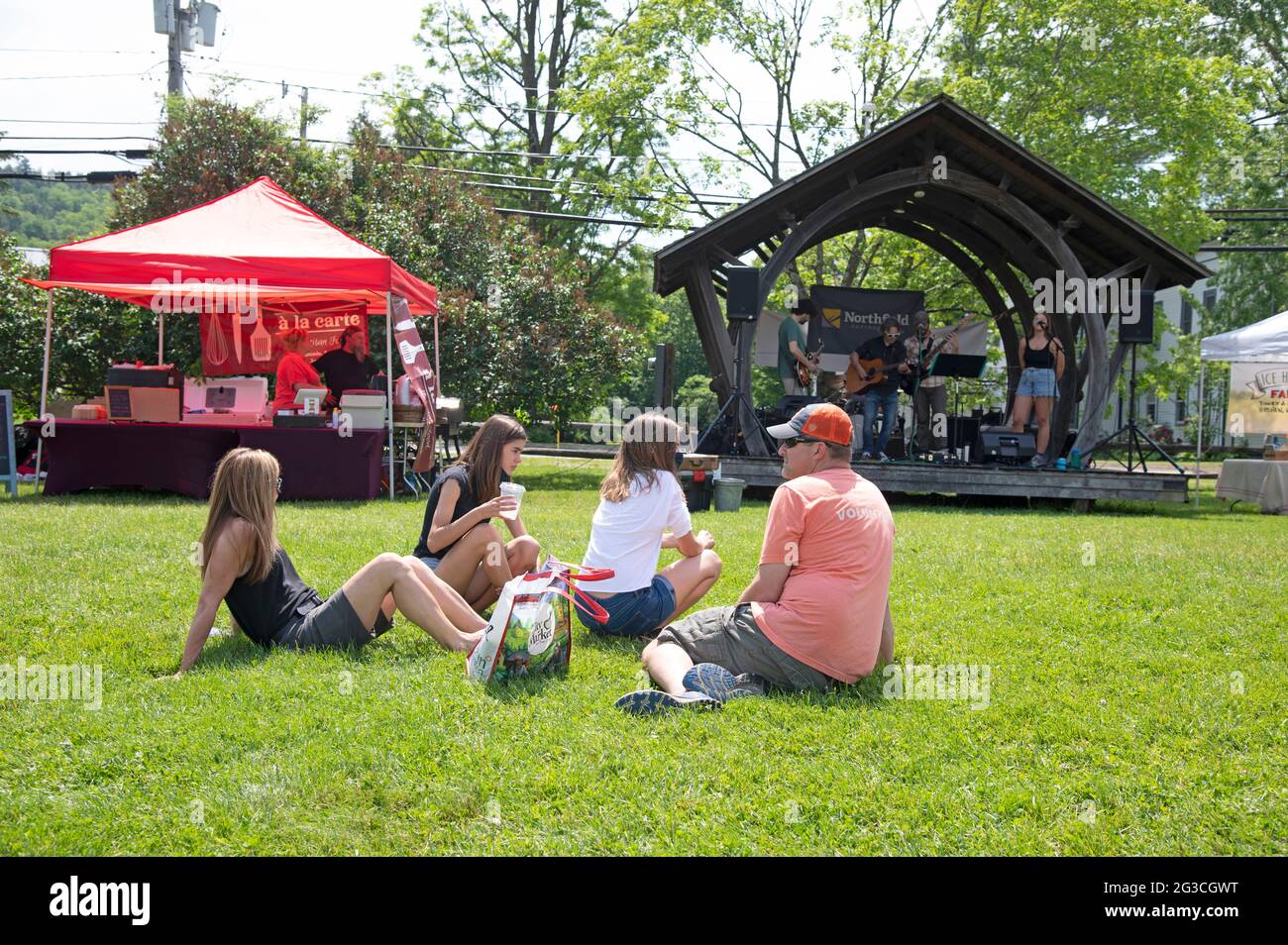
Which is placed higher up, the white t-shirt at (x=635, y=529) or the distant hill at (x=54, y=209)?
the distant hill at (x=54, y=209)

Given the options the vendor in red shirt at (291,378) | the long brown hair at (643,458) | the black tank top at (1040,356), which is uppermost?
the black tank top at (1040,356)

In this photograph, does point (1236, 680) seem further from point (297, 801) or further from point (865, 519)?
point (297, 801)

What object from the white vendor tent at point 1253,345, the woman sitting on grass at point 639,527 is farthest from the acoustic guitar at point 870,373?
the woman sitting on grass at point 639,527

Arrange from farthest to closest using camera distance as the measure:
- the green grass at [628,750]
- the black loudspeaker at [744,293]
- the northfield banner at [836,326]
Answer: the northfield banner at [836,326]
the black loudspeaker at [744,293]
the green grass at [628,750]

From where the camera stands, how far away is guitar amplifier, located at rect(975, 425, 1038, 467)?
14.9 m

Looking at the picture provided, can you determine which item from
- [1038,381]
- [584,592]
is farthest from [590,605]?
[1038,381]

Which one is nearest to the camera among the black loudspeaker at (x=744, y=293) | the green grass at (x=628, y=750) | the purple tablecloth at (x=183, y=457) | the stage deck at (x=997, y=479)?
the green grass at (x=628, y=750)

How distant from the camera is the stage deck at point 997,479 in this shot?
14.2m

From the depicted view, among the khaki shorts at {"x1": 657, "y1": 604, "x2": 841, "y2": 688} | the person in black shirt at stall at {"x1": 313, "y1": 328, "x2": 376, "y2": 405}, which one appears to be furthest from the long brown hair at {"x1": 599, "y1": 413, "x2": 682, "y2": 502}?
the person in black shirt at stall at {"x1": 313, "y1": 328, "x2": 376, "y2": 405}

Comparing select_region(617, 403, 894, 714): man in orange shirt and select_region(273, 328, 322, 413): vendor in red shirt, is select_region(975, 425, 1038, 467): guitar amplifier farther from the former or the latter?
select_region(617, 403, 894, 714): man in orange shirt

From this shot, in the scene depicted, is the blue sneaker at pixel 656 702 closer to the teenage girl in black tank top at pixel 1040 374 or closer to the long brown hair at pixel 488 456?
the long brown hair at pixel 488 456

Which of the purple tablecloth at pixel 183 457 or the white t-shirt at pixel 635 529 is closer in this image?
the white t-shirt at pixel 635 529

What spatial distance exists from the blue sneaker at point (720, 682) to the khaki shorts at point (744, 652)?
5 cm

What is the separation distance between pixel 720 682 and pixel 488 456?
2.01 meters
